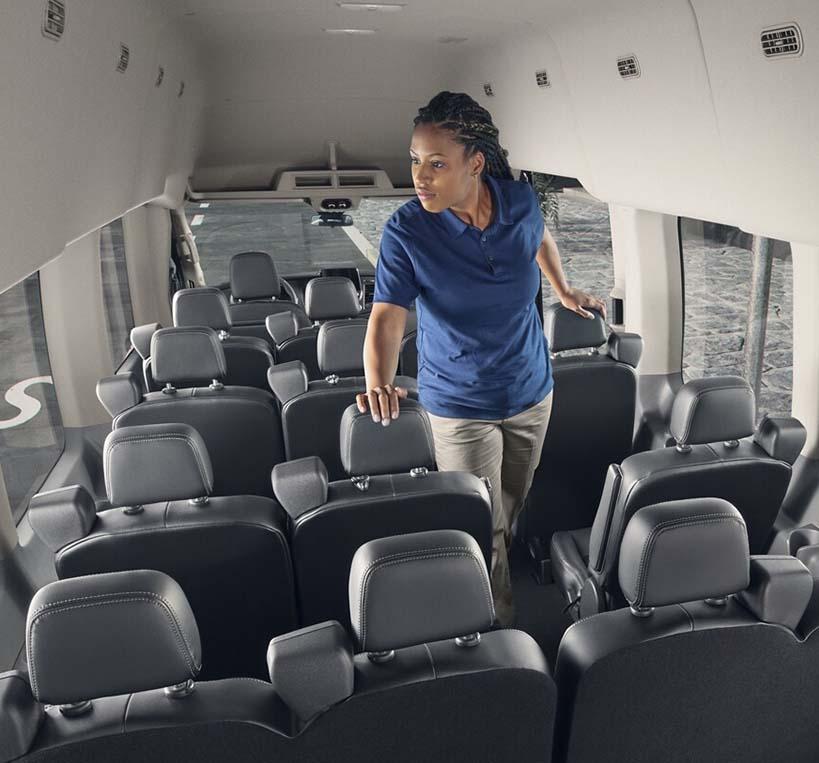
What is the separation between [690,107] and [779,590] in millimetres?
1907

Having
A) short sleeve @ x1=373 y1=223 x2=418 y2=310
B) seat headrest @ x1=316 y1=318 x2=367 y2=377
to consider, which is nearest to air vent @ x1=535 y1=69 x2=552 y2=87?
seat headrest @ x1=316 y1=318 x2=367 y2=377

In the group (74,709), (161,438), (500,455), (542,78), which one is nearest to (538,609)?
(500,455)

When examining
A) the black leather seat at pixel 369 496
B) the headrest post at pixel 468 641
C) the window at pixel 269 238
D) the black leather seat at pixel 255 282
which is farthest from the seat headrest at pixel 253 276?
the window at pixel 269 238

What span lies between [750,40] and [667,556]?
1603 millimetres

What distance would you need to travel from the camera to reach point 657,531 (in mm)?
1775

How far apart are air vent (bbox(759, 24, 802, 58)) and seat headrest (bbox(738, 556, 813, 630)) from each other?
1.40 m

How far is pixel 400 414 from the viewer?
8.07 ft

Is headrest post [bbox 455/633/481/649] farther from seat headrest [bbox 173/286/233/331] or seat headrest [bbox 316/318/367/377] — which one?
seat headrest [bbox 173/286/233/331]

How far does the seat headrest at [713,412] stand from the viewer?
2.68 meters

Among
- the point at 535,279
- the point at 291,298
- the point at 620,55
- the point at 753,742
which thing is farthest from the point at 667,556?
the point at 291,298

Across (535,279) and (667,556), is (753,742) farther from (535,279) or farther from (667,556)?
(535,279)

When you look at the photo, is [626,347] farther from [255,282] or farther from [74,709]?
[255,282]

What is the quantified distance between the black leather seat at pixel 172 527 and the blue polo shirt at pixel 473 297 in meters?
0.79

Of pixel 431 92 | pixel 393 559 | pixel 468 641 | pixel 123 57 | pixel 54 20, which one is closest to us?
pixel 393 559
